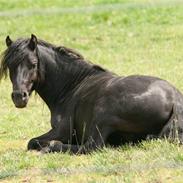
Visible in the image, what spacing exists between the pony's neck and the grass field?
61cm

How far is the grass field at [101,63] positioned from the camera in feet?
22.7

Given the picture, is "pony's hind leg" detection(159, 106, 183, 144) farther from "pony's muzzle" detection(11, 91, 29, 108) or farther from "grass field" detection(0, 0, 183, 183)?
"pony's muzzle" detection(11, 91, 29, 108)

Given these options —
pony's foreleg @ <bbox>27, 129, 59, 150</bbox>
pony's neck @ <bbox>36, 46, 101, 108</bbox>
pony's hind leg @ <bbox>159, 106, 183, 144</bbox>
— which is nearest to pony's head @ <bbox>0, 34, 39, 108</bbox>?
pony's neck @ <bbox>36, 46, 101, 108</bbox>

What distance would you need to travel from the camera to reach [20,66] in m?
8.40

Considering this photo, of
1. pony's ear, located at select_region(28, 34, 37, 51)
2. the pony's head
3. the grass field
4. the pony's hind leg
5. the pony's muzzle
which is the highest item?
pony's ear, located at select_region(28, 34, 37, 51)

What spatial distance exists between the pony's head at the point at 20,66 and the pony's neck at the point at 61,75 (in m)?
0.37

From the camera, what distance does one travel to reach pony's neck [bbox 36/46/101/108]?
8938mm

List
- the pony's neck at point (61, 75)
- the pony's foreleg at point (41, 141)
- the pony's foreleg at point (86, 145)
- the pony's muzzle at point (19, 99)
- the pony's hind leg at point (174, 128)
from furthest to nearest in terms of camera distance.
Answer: the pony's neck at point (61, 75), the pony's foreleg at point (41, 141), the pony's muzzle at point (19, 99), the pony's foreleg at point (86, 145), the pony's hind leg at point (174, 128)

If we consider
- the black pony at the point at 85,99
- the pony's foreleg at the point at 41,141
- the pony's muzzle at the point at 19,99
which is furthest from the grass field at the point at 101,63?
the pony's muzzle at the point at 19,99

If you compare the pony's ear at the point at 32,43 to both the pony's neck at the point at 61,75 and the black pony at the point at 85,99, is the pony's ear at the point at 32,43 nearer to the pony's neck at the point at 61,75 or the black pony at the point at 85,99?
the black pony at the point at 85,99

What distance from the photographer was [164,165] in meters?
6.78

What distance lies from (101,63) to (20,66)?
817 centimetres

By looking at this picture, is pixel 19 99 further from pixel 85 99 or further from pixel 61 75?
pixel 61 75

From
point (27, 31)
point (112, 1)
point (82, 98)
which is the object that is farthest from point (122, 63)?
point (82, 98)
